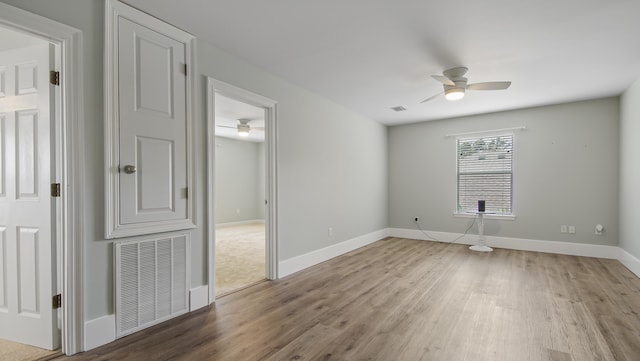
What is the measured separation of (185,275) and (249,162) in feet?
23.5

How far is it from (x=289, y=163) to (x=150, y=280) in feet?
6.80

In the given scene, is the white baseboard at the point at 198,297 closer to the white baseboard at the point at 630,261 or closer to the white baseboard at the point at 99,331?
the white baseboard at the point at 99,331

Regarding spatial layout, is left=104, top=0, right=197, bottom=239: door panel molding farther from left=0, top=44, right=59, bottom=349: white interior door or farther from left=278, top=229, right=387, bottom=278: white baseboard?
left=278, top=229, right=387, bottom=278: white baseboard

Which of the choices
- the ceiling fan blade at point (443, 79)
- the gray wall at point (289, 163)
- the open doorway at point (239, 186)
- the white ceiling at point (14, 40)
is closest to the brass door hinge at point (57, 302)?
the gray wall at point (289, 163)

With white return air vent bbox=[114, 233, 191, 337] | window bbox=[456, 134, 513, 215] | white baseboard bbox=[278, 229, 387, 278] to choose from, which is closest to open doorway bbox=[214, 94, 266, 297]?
white baseboard bbox=[278, 229, 387, 278]

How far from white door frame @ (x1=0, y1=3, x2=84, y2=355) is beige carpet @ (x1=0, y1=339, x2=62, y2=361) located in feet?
0.32

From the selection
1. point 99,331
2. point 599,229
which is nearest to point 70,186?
point 99,331

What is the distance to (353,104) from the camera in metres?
5.19

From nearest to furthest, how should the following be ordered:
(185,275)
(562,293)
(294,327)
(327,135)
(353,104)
Answer: (294,327)
(185,275)
(562,293)
(327,135)
(353,104)

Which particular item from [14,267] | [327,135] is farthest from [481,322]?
[14,267]

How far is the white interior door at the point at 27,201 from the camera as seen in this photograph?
2143 millimetres

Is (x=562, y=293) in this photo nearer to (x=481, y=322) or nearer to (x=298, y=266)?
(x=481, y=322)

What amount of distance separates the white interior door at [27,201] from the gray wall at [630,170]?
606 centimetres

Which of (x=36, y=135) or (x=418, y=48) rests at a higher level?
(x=418, y=48)
